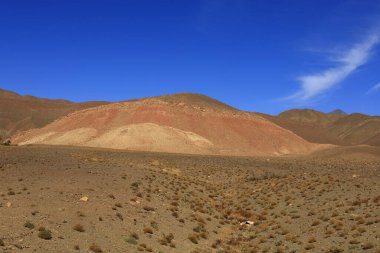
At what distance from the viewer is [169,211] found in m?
24.0

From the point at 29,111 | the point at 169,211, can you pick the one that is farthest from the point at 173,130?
the point at 29,111

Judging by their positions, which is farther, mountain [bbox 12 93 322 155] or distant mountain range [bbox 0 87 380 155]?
distant mountain range [bbox 0 87 380 155]

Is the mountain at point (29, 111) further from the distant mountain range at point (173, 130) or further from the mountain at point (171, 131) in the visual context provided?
the distant mountain range at point (173, 130)

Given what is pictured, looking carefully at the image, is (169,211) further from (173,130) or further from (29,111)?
(29,111)

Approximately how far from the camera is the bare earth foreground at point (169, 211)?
17281 mm

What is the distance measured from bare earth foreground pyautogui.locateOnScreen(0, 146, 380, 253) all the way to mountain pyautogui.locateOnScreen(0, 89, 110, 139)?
121705 mm

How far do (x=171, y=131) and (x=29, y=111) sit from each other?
106m

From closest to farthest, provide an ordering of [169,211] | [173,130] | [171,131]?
[169,211]
[171,131]
[173,130]

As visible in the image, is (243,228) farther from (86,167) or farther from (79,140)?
(79,140)

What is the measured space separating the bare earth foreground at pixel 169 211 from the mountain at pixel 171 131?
40.2m

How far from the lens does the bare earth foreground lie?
17.3 meters

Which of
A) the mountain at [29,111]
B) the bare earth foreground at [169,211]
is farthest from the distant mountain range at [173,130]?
the mountain at [29,111]

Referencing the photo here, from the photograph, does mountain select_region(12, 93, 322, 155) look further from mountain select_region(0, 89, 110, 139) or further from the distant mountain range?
mountain select_region(0, 89, 110, 139)

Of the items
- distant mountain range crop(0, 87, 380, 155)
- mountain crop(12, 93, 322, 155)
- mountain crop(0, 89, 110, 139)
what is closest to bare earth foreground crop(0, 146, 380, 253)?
distant mountain range crop(0, 87, 380, 155)
